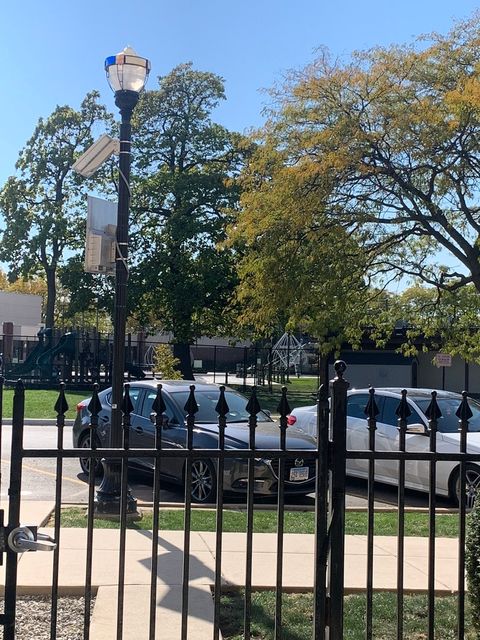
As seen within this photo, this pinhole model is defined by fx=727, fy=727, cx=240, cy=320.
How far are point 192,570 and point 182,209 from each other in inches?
1125

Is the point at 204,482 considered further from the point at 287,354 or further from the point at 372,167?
the point at 287,354

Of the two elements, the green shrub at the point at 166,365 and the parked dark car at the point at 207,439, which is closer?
the parked dark car at the point at 207,439

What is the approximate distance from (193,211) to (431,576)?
102 ft

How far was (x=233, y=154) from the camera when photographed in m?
35.5

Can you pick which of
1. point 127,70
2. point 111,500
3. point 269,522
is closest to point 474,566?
point 269,522

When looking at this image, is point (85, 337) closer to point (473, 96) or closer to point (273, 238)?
point (273, 238)

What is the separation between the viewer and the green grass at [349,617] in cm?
448

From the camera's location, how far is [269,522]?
25.2 feet

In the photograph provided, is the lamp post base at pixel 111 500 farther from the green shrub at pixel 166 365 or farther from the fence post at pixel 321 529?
the green shrub at pixel 166 365

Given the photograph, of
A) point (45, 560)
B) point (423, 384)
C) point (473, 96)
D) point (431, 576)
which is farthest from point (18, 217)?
point (431, 576)

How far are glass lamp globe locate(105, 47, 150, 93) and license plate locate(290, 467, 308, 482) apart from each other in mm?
4812

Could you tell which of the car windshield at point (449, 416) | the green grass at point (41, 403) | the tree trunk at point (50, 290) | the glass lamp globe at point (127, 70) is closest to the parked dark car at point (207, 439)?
the car windshield at point (449, 416)

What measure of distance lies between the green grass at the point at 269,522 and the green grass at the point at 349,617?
205cm

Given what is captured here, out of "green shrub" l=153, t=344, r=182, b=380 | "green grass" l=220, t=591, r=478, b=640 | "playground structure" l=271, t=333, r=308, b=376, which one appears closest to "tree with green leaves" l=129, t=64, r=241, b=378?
"playground structure" l=271, t=333, r=308, b=376
